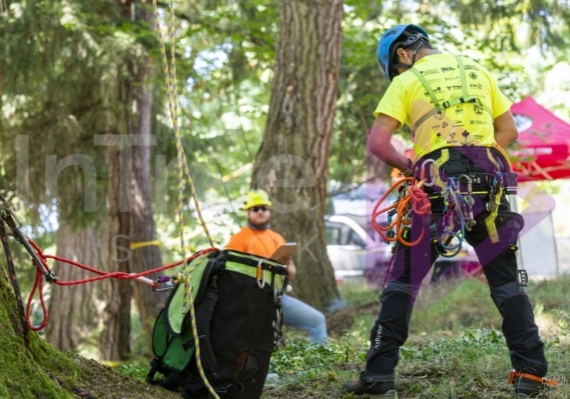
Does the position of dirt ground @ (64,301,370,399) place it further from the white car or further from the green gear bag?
the white car

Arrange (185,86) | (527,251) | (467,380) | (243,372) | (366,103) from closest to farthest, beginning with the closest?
(243,372)
(467,380)
(527,251)
(366,103)
(185,86)

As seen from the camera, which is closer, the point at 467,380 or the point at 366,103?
the point at 467,380

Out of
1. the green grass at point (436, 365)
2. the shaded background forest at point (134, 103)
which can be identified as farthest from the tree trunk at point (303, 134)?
the green grass at point (436, 365)

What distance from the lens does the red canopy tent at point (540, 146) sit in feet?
40.2

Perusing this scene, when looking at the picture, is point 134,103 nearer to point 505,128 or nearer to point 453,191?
point 505,128

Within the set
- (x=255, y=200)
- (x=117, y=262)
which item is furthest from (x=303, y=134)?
(x=117, y=262)

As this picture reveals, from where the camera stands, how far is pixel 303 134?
1073cm

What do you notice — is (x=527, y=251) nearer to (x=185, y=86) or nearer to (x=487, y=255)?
(x=185, y=86)

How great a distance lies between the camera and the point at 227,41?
51.9ft

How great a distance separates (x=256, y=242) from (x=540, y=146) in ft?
18.8

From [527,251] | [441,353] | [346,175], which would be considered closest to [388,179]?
[346,175]

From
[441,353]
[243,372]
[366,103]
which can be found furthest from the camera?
[366,103]

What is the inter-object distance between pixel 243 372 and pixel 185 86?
12.1m

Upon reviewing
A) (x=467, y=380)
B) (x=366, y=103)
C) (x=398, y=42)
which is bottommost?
(x=467, y=380)
